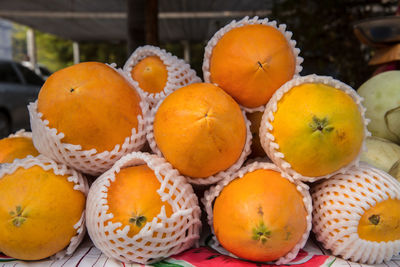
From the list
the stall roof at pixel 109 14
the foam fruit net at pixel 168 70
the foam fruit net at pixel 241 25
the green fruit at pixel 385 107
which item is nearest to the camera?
the foam fruit net at pixel 241 25

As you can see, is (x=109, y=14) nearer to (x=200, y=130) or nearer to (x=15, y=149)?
(x=15, y=149)

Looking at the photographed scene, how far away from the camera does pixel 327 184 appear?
1218mm

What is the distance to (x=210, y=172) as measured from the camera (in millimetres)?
1169

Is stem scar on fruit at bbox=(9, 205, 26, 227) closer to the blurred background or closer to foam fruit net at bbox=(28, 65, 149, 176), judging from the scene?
foam fruit net at bbox=(28, 65, 149, 176)

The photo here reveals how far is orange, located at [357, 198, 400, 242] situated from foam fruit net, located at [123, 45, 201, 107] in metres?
0.92

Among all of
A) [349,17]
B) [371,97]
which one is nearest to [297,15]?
[349,17]

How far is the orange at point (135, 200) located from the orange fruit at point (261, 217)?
20cm

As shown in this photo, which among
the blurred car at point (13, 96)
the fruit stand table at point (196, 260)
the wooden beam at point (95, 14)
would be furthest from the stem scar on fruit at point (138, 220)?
the wooden beam at point (95, 14)

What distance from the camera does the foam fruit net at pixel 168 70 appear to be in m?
1.53

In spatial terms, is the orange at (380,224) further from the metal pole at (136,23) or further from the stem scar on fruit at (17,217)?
the metal pole at (136,23)

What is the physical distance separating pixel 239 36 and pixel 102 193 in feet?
2.43

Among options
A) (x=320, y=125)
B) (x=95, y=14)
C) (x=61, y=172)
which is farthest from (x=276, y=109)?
(x=95, y=14)

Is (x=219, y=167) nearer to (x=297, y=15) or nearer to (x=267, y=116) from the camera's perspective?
(x=267, y=116)

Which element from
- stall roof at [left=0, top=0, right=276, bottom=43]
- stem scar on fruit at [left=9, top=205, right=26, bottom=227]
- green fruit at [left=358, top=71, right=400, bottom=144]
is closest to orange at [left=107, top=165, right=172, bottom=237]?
stem scar on fruit at [left=9, top=205, right=26, bottom=227]
